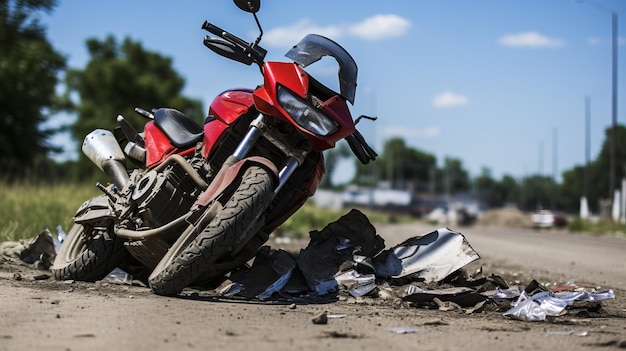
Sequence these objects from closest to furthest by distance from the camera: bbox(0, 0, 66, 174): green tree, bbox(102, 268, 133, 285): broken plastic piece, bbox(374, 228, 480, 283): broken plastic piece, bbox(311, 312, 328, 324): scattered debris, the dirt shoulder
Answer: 1. the dirt shoulder
2. bbox(311, 312, 328, 324): scattered debris
3. bbox(374, 228, 480, 283): broken plastic piece
4. bbox(102, 268, 133, 285): broken plastic piece
5. bbox(0, 0, 66, 174): green tree

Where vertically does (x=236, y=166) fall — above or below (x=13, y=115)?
below

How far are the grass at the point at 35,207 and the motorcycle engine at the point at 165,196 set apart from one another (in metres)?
4.46

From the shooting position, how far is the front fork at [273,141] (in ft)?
20.7

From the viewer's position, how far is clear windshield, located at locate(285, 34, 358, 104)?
662 cm

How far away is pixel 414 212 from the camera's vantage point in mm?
96562

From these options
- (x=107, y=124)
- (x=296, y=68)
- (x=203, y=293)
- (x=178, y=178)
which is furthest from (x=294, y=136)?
(x=107, y=124)

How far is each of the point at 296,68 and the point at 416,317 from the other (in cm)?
209

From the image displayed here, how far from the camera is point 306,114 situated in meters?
6.12

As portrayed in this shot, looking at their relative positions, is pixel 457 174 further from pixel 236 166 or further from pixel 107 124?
pixel 236 166

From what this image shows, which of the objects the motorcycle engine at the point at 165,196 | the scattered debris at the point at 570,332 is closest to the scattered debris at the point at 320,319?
the scattered debris at the point at 570,332

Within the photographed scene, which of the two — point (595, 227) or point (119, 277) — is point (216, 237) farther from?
point (595, 227)

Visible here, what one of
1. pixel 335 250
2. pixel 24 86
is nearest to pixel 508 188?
pixel 24 86

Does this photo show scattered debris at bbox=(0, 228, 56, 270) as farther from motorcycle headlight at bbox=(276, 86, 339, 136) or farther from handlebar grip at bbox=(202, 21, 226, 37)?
motorcycle headlight at bbox=(276, 86, 339, 136)

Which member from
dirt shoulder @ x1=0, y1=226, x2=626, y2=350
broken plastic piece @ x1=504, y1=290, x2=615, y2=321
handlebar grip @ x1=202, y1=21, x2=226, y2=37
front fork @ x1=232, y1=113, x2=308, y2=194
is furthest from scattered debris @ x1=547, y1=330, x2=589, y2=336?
handlebar grip @ x1=202, y1=21, x2=226, y2=37
